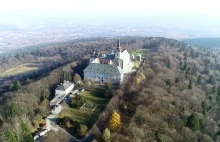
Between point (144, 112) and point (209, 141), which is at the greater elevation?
point (144, 112)

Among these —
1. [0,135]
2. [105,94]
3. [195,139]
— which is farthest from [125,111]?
[0,135]

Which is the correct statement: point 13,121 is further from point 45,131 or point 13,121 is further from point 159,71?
point 159,71

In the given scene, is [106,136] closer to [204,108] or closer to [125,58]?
[204,108]

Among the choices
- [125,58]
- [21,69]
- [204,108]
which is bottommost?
[21,69]

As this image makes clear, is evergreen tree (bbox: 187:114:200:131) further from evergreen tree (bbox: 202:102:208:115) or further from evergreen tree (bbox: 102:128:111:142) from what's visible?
evergreen tree (bbox: 102:128:111:142)

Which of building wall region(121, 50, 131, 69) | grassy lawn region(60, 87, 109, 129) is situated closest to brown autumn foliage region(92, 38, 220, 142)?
grassy lawn region(60, 87, 109, 129)

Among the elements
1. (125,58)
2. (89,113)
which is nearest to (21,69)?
(125,58)

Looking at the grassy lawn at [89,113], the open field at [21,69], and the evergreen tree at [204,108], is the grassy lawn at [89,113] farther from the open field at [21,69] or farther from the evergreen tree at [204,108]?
the open field at [21,69]
